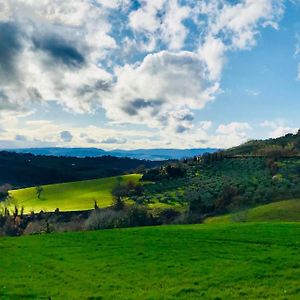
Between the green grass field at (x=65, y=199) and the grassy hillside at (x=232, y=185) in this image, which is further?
the green grass field at (x=65, y=199)

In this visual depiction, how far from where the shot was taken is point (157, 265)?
1248 inches

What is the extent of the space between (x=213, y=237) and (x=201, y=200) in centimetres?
9691

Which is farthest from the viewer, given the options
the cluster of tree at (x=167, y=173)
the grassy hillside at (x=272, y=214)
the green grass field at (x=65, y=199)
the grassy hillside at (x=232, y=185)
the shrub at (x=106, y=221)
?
the cluster of tree at (x=167, y=173)

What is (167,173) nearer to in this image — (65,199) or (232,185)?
(65,199)

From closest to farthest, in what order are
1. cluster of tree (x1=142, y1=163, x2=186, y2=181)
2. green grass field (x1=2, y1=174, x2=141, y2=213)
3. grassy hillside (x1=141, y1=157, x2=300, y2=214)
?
grassy hillside (x1=141, y1=157, x2=300, y2=214) < green grass field (x1=2, y1=174, x2=141, y2=213) < cluster of tree (x1=142, y1=163, x2=186, y2=181)

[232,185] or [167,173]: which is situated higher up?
[167,173]

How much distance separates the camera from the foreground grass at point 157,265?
25.2 meters

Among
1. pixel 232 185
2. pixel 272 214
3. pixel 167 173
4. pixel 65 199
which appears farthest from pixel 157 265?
pixel 167 173

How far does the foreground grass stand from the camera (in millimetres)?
25203

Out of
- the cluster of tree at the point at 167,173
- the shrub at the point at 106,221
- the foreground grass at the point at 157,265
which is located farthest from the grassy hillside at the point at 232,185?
the foreground grass at the point at 157,265

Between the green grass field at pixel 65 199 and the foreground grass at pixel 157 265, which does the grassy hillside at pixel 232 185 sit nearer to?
the green grass field at pixel 65 199

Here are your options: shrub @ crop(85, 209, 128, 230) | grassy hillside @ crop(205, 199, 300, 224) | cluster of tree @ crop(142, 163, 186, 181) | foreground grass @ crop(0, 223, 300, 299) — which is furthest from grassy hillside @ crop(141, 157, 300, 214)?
foreground grass @ crop(0, 223, 300, 299)

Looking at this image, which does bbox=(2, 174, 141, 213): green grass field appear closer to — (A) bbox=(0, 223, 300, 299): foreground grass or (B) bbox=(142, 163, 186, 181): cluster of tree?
(B) bbox=(142, 163, 186, 181): cluster of tree

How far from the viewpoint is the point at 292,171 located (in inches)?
6555
